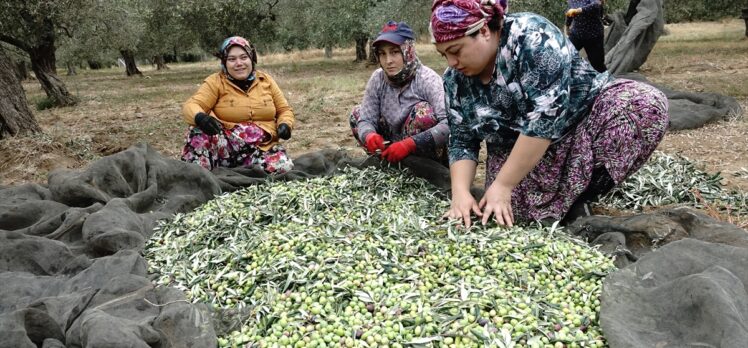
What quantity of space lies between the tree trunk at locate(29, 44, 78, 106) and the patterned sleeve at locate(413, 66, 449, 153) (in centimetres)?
942

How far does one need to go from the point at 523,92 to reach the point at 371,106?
1.55 m

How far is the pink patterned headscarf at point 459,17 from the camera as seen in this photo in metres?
2.49

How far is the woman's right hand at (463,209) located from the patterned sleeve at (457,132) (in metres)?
0.27

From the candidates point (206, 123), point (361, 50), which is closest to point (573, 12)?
point (206, 123)

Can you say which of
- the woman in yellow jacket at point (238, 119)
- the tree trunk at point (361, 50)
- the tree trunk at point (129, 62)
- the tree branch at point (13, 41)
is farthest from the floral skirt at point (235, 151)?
the tree trunk at point (129, 62)

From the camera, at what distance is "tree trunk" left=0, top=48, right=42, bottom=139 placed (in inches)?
237

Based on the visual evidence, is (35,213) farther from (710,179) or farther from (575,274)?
(710,179)

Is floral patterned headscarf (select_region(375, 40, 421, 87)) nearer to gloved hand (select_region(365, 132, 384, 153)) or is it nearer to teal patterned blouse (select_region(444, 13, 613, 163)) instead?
gloved hand (select_region(365, 132, 384, 153))

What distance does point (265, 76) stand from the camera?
476 centimetres

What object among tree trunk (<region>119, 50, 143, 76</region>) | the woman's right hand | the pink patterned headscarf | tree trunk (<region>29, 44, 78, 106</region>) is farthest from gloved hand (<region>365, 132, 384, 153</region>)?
tree trunk (<region>119, 50, 143, 76</region>)

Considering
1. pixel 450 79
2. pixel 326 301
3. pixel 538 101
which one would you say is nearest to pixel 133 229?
pixel 326 301

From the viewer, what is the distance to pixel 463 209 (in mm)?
2871

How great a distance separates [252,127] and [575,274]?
303cm

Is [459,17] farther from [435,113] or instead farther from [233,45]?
[233,45]
